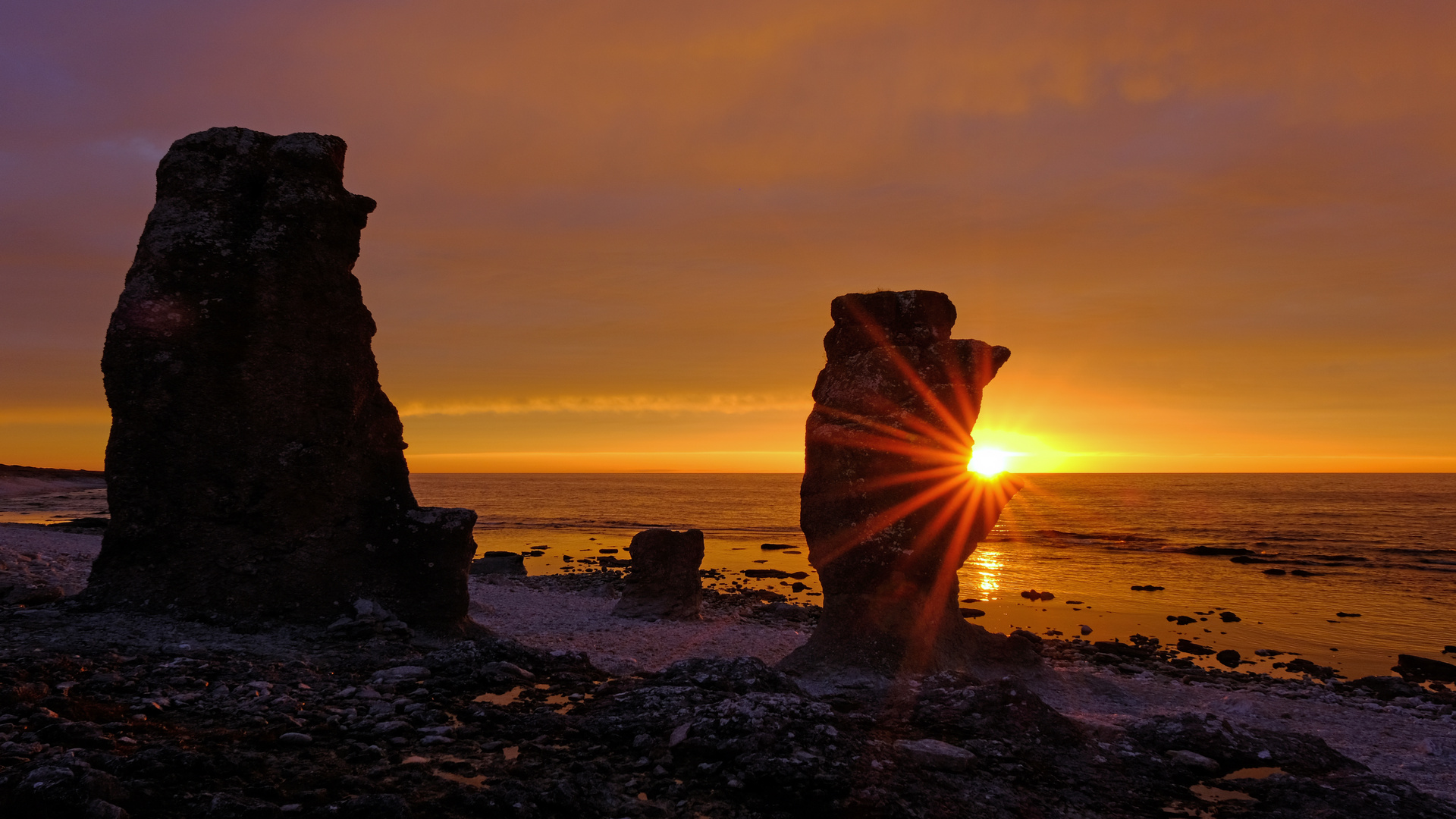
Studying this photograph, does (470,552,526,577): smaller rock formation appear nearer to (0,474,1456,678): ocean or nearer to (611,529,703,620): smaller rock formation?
(0,474,1456,678): ocean

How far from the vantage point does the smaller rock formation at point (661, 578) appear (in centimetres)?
2162

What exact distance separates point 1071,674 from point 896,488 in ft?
17.0

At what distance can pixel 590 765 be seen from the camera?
8.16m

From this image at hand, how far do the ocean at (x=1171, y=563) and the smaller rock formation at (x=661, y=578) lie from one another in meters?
7.96

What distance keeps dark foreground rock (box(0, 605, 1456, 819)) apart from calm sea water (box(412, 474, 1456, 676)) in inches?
494

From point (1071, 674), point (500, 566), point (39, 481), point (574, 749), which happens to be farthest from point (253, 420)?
point (39, 481)

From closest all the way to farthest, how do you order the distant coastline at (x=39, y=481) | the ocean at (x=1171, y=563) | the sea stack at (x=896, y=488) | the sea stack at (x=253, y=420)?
the sea stack at (x=253, y=420) < the sea stack at (x=896, y=488) < the ocean at (x=1171, y=563) < the distant coastline at (x=39, y=481)

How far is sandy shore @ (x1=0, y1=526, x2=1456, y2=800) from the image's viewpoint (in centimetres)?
1163

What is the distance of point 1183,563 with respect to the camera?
141 feet

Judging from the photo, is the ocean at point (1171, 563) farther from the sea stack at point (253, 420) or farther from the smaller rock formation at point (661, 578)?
the sea stack at point (253, 420)

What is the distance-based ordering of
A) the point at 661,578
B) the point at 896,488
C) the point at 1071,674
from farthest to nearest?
the point at 661,578
the point at 1071,674
the point at 896,488

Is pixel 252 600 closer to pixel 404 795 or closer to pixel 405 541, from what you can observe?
pixel 405 541

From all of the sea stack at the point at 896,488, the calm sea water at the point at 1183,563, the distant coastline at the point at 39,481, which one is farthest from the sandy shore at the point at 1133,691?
the distant coastline at the point at 39,481

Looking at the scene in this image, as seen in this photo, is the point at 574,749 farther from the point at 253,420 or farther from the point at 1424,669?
the point at 1424,669
